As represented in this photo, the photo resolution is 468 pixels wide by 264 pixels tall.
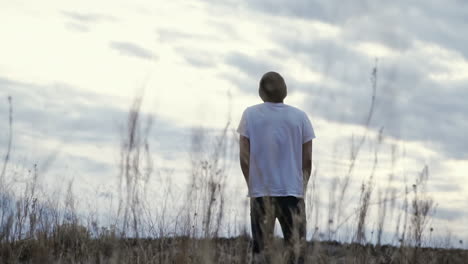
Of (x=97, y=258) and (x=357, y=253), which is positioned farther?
(x=97, y=258)

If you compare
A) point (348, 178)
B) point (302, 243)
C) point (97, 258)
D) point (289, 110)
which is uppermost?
point (289, 110)

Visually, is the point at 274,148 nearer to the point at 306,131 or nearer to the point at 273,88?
the point at 306,131

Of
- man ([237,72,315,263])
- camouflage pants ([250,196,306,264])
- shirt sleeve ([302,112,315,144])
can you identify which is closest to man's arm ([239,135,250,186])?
man ([237,72,315,263])

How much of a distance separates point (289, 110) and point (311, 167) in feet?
1.31

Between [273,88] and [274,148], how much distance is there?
1.21 feet

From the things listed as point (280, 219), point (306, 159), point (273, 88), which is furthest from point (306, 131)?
point (280, 219)

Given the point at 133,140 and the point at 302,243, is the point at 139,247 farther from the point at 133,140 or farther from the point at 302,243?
the point at 302,243

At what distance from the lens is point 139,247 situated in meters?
4.25

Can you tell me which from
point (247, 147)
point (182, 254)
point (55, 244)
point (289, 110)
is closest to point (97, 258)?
point (55, 244)

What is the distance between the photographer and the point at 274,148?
12.2 ft

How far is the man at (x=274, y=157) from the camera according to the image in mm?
3707

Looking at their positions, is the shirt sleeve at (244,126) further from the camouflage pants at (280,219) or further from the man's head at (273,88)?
the camouflage pants at (280,219)

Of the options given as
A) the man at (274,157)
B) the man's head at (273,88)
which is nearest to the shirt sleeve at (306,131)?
the man at (274,157)

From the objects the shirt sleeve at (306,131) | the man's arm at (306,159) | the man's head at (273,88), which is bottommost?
the man's arm at (306,159)
